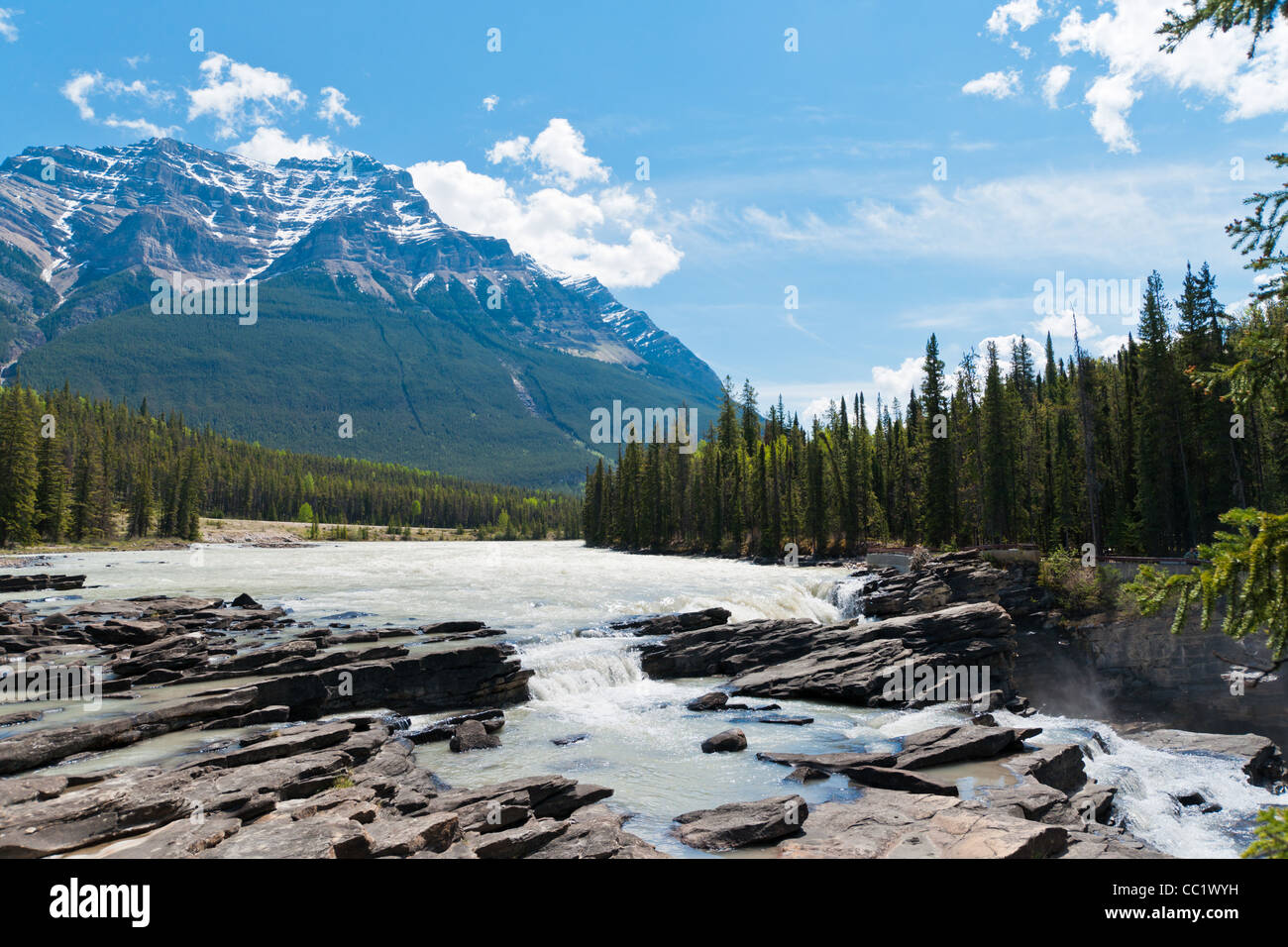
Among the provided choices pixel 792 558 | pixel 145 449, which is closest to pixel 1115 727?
pixel 792 558

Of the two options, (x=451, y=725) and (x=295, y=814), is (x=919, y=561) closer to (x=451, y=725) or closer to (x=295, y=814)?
(x=451, y=725)

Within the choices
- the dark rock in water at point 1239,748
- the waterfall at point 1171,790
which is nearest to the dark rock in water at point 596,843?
the waterfall at point 1171,790

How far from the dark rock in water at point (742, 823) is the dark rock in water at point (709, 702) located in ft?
36.1

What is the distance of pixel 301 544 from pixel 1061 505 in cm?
12837

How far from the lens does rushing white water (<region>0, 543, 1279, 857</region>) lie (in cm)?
1727

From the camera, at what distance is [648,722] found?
77.6 feet

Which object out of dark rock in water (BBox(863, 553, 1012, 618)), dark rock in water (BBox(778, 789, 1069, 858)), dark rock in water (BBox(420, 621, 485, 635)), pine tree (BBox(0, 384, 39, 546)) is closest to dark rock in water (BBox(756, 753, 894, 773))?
dark rock in water (BBox(778, 789, 1069, 858))

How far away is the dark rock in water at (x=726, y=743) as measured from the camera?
20.5 meters
